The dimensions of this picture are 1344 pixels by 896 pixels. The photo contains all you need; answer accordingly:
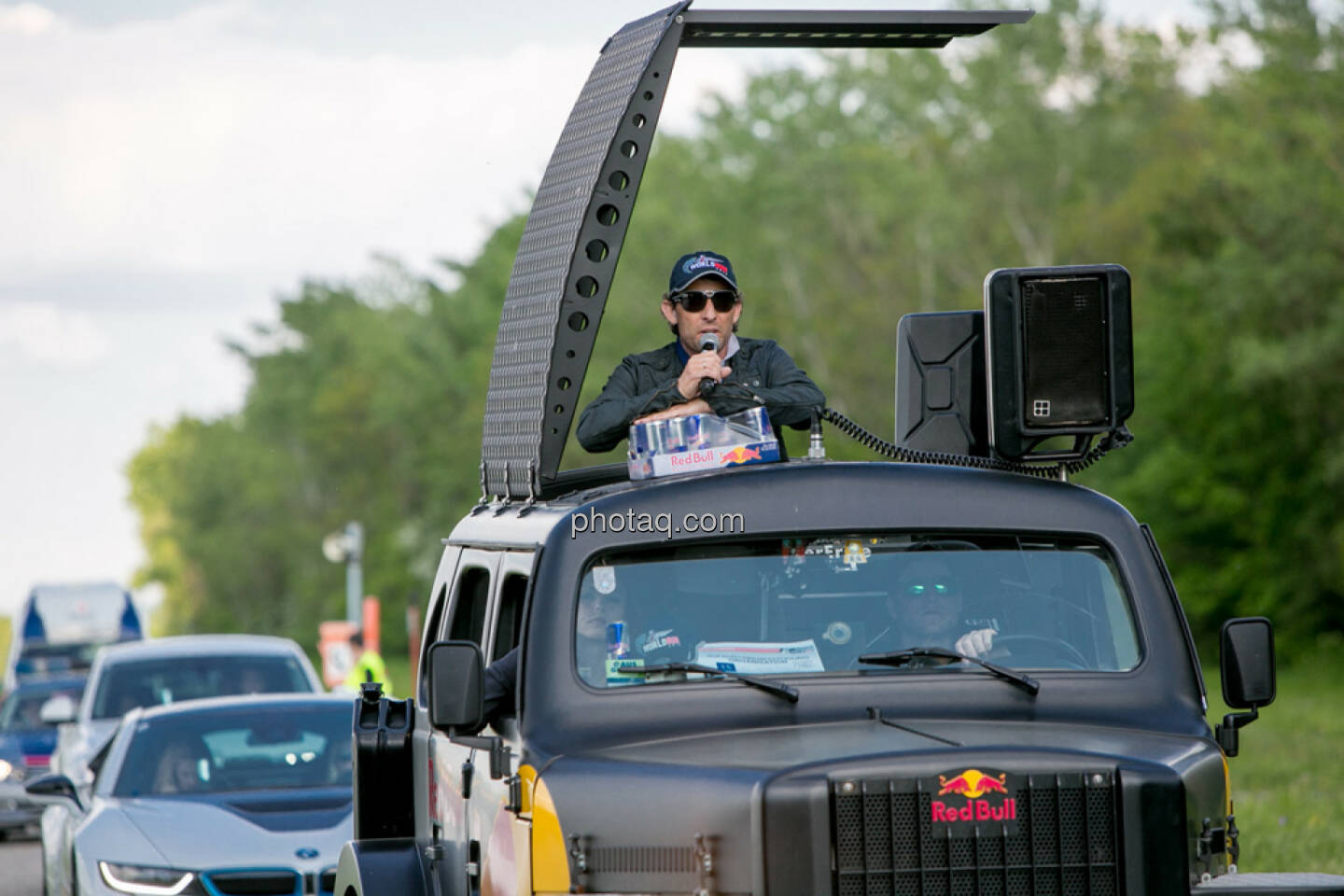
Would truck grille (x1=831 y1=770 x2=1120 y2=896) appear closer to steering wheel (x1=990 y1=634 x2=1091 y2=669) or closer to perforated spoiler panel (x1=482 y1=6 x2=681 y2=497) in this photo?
steering wheel (x1=990 y1=634 x2=1091 y2=669)

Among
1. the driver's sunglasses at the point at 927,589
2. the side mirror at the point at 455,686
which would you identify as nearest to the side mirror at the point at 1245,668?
the driver's sunglasses at the point at 927,589

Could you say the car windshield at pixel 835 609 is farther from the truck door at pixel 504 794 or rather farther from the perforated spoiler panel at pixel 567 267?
the perforated spoiler panel at pixel 567 267

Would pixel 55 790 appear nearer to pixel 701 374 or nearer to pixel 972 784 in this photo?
pixel 701 374

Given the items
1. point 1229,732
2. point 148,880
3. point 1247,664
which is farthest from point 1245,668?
point 148,880

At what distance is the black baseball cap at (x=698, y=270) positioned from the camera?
708 centimetres

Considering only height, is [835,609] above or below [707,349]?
below

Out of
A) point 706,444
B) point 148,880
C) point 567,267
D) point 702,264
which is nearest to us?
point 706,444

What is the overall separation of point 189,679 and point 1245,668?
11313 mm

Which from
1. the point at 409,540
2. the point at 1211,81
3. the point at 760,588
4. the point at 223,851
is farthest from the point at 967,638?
the point at 409,540

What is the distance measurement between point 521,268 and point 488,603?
6.08 ft

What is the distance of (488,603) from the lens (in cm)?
612

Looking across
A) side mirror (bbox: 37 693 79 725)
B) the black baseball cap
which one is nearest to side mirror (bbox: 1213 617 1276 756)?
the black baseball cap

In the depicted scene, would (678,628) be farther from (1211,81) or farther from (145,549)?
(145,549)

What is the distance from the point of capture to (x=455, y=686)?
5215 mm
